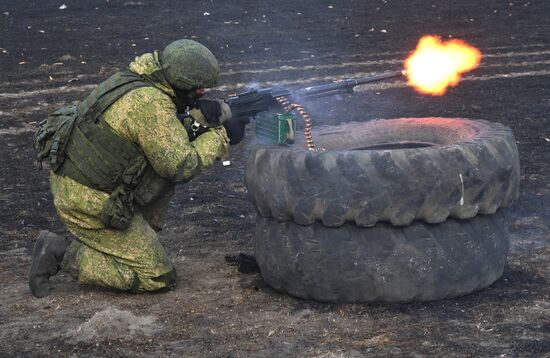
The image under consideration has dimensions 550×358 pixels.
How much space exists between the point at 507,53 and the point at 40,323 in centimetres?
1022

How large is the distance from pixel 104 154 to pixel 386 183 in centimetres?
181

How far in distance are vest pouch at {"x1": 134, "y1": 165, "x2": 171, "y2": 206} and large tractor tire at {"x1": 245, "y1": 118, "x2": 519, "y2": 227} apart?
2.29 feet

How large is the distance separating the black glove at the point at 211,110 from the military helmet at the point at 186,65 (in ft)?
0.42

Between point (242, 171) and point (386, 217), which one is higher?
point (386, 217)

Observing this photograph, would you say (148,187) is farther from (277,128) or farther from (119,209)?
(277,128)

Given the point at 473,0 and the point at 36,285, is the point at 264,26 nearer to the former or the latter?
the point at 473,0

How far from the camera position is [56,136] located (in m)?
6.05

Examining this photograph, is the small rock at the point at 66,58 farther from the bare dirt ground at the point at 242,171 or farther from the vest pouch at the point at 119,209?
the vest pouch at the point at 119,209

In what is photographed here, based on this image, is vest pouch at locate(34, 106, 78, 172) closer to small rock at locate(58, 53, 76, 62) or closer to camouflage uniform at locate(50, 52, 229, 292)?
camouflage uniform at locate(50, 52, 229, 292)

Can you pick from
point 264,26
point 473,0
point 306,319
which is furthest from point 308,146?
point 473,0

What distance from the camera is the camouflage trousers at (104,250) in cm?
607

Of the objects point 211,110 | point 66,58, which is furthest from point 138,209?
point 66,58

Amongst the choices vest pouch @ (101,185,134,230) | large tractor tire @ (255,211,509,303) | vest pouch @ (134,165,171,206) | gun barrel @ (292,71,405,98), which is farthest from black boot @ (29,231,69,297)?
gun barrel @ (292,71,405,98)

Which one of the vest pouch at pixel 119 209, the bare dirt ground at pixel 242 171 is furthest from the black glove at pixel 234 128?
the bare dirt ground at pixel 242 171
